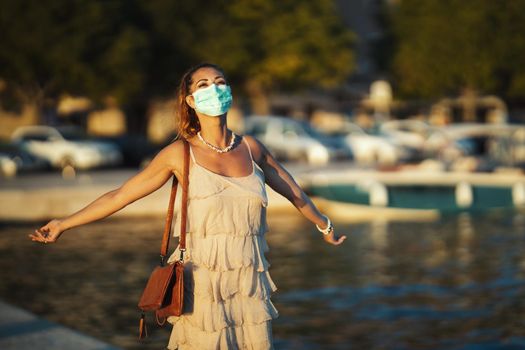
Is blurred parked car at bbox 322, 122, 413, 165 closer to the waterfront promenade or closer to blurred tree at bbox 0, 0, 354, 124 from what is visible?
blurred tree at bbox 0, 0, 354, 124

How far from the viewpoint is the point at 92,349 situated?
7.45m

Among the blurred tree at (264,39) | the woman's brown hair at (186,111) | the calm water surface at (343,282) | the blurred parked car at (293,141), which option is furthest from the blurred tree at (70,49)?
the woman's brown hair at (186,111)

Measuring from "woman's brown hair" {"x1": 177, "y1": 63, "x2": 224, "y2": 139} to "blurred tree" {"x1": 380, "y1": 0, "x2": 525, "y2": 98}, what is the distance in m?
47.9

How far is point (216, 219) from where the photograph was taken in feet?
15.9

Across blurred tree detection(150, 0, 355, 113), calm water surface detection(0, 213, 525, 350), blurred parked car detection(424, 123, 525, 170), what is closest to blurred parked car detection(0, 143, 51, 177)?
blurred parked car detection(424, 123, 525, 170)

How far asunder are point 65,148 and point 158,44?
12.6m

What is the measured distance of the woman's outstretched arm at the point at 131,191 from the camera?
4945 mm

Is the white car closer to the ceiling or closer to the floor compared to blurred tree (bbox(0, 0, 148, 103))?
closer to the floor

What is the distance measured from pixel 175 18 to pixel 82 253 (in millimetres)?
34088

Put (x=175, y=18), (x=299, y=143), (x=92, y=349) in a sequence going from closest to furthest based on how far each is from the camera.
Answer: (x=92, y=349) → (x=299, y=143) → (x=175, y=18)

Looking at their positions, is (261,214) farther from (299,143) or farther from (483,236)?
(299,143)

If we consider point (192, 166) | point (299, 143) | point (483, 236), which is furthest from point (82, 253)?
point (299, 143)

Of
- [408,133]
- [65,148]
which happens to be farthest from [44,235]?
[408,133]

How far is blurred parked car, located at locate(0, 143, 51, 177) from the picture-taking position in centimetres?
3259
